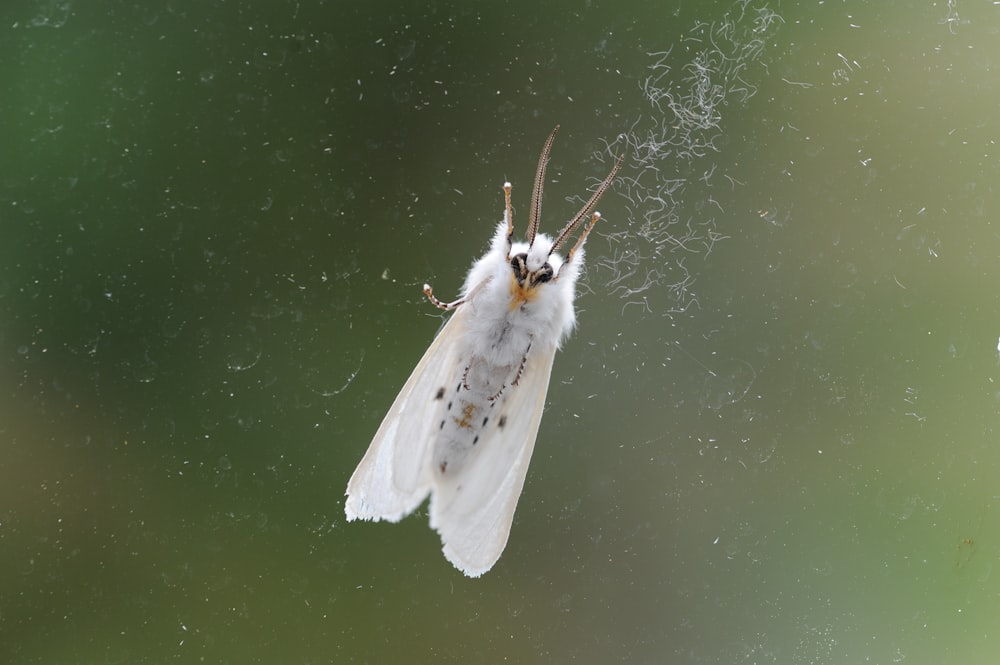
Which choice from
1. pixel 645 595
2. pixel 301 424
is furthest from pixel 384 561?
pixel 645 595

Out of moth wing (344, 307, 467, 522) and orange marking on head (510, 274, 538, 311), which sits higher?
orange marking on head (510, 274, 538, 311)

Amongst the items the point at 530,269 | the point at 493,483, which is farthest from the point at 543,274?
the point at 493,483

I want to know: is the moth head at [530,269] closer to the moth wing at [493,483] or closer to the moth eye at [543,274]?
the moth eye at [543,274]

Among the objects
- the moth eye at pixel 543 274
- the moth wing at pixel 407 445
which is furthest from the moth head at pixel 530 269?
the moth wing at pixel 407 445

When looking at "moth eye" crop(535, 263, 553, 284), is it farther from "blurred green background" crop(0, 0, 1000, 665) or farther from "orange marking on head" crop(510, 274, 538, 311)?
"blurred green background" crop(0, 0, 1000, 665)

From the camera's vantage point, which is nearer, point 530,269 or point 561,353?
point 530,269

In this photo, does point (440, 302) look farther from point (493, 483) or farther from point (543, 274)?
point (493, 483)

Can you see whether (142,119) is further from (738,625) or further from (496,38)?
(738,625)

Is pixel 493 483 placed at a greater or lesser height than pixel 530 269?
lesser

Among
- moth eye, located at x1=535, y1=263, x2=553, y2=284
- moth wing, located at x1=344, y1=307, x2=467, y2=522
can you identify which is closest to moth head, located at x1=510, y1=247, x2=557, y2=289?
moth eye, located at x1=535, y1=263, x2=553, y2=284
